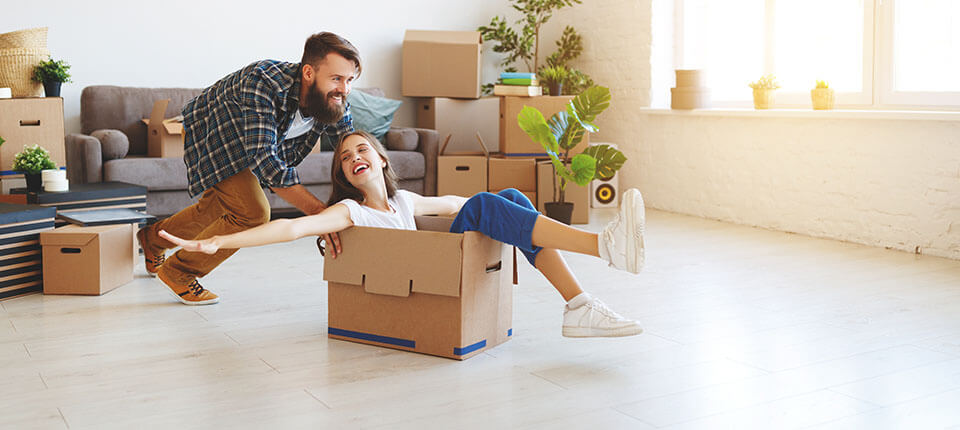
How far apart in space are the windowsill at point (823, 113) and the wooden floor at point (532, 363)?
0.80m

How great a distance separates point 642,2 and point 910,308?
342 cm

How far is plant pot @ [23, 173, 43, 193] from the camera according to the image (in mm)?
4102

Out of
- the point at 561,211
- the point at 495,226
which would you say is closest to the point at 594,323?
the point at 495,226

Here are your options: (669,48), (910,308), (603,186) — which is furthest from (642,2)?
(910,308)

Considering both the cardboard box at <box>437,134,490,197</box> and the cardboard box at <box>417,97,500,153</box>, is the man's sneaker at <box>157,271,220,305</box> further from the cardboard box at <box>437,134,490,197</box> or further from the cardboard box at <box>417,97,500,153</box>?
the cardboard box at <box>417,97,500,153</box>

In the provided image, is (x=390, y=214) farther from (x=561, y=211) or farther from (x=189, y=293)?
(x=561, y=211)

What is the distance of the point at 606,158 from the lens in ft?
16.7

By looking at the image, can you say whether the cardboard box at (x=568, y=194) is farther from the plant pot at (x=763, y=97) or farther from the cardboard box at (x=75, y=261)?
the cardboard box at (x=75, y=261)

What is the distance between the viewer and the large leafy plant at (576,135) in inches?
198

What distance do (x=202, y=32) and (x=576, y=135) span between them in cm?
256

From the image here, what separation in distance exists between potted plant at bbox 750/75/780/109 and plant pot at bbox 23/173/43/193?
153 inches

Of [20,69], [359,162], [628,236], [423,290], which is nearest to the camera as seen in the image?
[628,236]

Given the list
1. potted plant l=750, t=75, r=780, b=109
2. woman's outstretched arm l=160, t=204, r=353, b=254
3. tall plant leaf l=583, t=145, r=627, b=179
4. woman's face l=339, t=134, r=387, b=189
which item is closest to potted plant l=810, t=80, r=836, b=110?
potted plant l=750, t=75, r=780, b=109

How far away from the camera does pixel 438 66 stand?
6.07m
